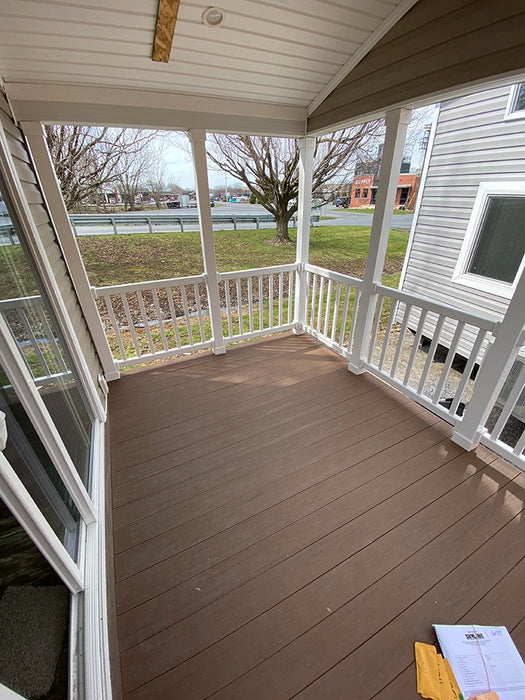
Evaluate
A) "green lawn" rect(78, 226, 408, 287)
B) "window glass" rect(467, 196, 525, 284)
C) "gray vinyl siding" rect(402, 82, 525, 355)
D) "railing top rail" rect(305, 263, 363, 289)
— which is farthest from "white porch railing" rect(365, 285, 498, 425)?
"green lawn" rect(78, 226, 408, 287)

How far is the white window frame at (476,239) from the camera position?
2861 millimetres

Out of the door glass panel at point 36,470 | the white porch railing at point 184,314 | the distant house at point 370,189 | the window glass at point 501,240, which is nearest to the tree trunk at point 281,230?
the distant house at point 370,189

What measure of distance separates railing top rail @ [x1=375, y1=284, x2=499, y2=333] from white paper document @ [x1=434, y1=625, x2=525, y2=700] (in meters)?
1.47

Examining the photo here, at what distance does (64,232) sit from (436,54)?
105 inches

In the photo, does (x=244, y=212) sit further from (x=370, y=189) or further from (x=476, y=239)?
(x=476, y=239)

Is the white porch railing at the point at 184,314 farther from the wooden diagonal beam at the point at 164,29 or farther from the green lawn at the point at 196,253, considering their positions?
the wooden diagonal beam at the point at 164,29

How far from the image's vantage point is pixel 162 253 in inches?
249

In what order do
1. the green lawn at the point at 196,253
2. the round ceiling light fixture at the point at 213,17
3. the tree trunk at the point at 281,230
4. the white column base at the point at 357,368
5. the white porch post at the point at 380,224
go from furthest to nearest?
the tree trunk at the point at 281,230 → the green lawn at the point at 196,253 → the white column base at the point at 357,368 → the white porch post at the point at 380,224 → the round ceiling light fixture at the point at 213,17

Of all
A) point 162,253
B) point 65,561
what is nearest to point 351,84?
point 65,561

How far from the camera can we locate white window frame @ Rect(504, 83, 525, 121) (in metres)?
2.66

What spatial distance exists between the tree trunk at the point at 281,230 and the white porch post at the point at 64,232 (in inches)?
206

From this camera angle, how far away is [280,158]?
579 cm

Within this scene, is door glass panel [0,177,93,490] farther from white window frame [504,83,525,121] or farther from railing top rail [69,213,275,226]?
white window frame [504,83,525,121]

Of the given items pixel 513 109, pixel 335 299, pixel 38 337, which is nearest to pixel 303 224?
pixel 335 299
